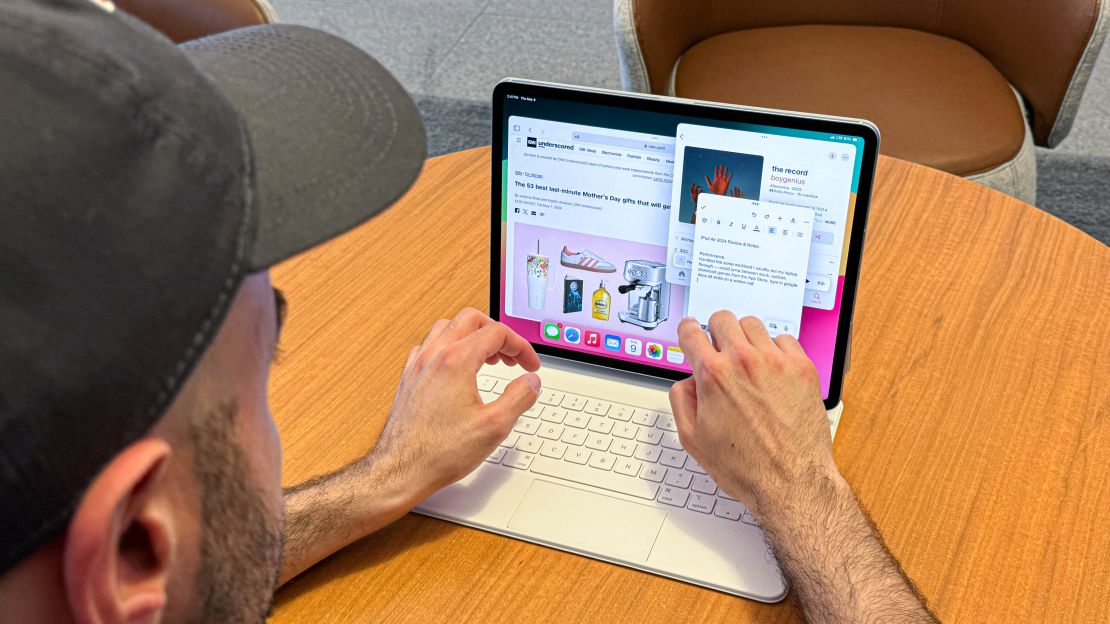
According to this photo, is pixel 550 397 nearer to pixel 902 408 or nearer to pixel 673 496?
pixel 673 496

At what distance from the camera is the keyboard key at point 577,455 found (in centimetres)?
93

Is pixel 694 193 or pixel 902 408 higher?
pixel 694 193

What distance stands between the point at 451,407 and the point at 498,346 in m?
0.08

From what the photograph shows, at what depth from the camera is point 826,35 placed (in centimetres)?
198

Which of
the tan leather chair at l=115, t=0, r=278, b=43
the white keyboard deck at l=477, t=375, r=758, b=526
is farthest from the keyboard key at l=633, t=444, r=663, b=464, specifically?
the tan leather chair at l=115, t=0, r=278, b=43

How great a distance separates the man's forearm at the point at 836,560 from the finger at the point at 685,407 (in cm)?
10

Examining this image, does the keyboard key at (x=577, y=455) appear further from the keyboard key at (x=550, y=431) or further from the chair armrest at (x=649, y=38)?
the chair armrest at (x=649, y=38)

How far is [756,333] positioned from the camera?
0.90m

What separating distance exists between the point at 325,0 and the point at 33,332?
3.54 m

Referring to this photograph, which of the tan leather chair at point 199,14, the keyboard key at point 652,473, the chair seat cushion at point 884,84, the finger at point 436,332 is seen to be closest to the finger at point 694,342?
the keyboard key at point 652,473

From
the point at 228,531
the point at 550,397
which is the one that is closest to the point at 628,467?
the point at 550,397

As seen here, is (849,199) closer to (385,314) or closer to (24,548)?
(385,314)

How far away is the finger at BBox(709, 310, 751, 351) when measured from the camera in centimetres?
89

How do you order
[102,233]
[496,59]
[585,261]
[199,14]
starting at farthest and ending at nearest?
[496,59]
[199,14]
[585,261]
[102,233]
